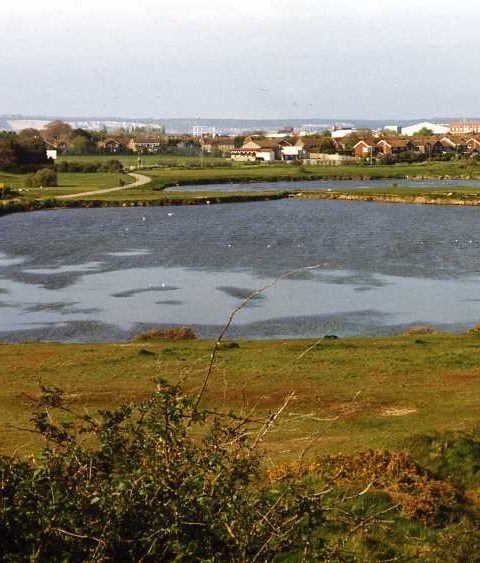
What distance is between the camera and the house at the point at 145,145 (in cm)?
17900

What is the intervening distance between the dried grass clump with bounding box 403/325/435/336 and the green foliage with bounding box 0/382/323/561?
72.5 ft

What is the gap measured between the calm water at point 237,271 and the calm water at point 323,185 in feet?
83.7

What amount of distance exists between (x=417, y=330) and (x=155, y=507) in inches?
930

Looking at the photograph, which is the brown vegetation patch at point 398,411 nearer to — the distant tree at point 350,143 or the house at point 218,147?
the distant tree at point 350,143

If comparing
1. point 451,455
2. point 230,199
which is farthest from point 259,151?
point 451,455

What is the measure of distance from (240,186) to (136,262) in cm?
6010

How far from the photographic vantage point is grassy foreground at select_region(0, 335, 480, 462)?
48.3 ft

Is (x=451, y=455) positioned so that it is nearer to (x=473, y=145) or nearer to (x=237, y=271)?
(x=237, y=271)

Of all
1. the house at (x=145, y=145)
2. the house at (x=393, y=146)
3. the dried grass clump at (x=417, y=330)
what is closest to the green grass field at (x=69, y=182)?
the house at (x=393, y=146)

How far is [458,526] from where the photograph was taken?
930 centimetres

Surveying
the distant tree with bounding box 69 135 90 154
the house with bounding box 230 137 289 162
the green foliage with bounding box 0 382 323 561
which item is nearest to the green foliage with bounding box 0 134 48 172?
the distant tree with bounding box 69 135 90 154

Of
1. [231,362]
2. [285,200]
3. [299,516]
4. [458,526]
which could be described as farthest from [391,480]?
[285,200]

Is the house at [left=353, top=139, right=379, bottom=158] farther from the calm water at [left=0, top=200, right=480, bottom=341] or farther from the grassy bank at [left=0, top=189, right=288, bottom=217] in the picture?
the calm water at [left=0, top=200, right=480, bottom=341]

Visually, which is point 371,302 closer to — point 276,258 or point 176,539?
point 276,258
